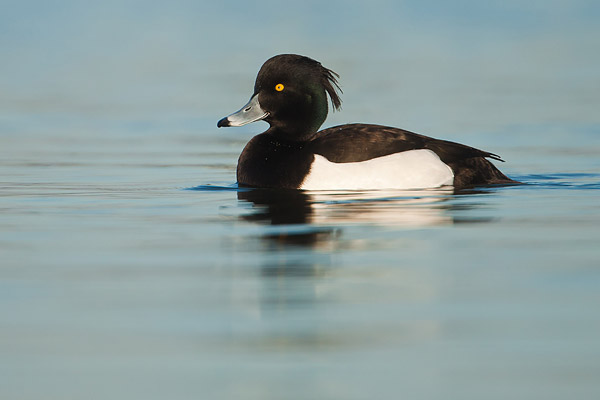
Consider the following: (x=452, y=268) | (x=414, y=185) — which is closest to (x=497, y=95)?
(x=414, y=185)

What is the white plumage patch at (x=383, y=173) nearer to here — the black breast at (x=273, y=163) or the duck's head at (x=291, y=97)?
the black breast at (x=273, y=163)

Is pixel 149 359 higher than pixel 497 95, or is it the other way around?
pixel 497 95

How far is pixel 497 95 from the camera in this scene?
16.9 m

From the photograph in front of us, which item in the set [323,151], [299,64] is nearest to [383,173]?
[323,151]

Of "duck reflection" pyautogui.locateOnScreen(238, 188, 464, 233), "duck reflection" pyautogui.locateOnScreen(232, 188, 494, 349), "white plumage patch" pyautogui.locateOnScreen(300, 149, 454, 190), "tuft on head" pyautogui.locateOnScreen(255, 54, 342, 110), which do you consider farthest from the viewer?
"tuft on head" pyautogui.locateOnScreen(255, 54, 342, 110)

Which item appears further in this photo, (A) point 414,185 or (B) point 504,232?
(A) point 414,185

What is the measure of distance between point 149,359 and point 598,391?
129 centimetres

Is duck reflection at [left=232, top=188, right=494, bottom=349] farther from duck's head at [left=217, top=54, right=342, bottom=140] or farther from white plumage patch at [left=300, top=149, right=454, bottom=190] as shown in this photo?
duck's head at [left=217, top=54, right=342, bottom=140]

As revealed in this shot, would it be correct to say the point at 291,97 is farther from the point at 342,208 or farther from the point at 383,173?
the point at 342,208

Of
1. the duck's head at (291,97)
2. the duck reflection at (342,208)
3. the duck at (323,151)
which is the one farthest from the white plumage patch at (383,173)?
the duck's head at (291,97)

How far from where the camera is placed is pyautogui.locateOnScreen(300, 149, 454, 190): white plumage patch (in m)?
7.57

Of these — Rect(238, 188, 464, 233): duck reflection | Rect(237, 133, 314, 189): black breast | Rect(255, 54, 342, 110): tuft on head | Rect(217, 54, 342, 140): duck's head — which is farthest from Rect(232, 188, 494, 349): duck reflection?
Rect(255, 54, 342, 110): tuft on head

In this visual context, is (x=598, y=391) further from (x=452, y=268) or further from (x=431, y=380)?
(x=452, y=268)

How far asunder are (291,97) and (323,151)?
85 centimetres
